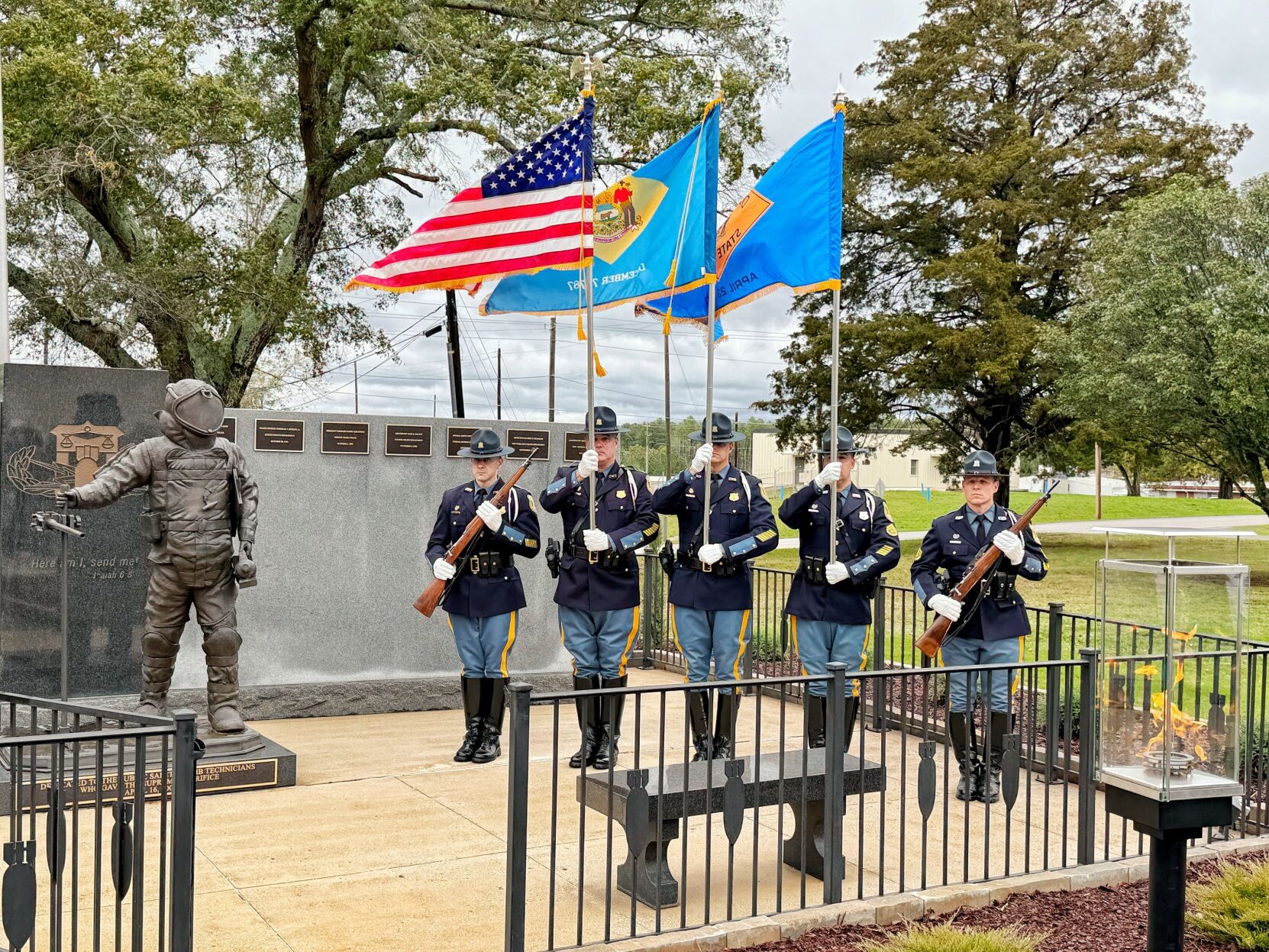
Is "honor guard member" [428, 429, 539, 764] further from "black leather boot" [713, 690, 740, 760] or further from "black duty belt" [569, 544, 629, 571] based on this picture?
"black leather boot" [713, 690, 740, 760]

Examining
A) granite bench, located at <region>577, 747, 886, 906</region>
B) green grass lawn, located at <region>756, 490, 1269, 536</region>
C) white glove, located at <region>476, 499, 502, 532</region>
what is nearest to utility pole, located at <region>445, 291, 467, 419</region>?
white glove, located at <region>476, 499, 502, 532</region>

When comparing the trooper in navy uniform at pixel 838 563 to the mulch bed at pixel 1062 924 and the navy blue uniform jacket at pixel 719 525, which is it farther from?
the mulch bed at pixel 1062 924

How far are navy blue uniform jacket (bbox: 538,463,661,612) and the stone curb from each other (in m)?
2.75

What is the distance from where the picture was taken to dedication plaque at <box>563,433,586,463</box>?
9.13 metres

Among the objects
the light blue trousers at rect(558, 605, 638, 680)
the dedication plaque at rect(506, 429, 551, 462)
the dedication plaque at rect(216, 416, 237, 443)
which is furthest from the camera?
the dedication plaque at rect(506, 429, 551, 462)

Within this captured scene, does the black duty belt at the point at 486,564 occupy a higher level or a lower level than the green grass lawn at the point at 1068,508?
higher

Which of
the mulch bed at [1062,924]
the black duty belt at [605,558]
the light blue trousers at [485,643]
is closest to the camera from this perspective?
the mulch bed at [1062,924]

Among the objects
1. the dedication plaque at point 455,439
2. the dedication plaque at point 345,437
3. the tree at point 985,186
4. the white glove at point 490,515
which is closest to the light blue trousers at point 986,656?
the white glove at point 490,515

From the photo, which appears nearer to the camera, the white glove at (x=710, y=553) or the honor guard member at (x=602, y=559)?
the white glove at (x=710, y=553)

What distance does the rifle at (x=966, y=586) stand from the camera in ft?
20.5

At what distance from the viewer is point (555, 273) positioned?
25.8 feet

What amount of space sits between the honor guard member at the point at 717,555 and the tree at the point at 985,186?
19742 mm

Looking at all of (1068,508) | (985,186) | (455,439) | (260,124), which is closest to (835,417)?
(455,439)

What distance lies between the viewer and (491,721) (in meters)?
7.24
